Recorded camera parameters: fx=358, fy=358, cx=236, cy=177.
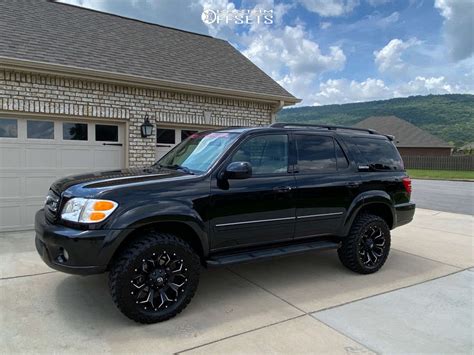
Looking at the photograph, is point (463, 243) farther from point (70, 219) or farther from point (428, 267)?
point (70, 219)

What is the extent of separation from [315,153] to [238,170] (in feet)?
4.63

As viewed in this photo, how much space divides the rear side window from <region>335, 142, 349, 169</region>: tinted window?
36cm

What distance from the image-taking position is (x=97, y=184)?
138 inches

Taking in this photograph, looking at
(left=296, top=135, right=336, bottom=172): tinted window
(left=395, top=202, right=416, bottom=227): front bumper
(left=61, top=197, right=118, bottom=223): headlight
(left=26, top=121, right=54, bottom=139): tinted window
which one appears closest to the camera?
(left=61, top=197, right=118, bottom=223): headlight

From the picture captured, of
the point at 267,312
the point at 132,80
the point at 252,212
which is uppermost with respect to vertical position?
the point at 132,80

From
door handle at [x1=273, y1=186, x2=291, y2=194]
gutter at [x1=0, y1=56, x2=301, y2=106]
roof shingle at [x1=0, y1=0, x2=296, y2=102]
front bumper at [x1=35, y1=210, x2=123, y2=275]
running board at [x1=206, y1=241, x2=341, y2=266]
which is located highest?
roof shingle at [x1=0, y1=0, x2=296, y2=102]

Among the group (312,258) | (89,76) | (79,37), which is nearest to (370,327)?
(312,258)

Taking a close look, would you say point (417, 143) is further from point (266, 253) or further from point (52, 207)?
point (52, 207)

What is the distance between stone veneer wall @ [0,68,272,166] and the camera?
6684mm

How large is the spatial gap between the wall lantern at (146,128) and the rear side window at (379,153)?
15.3 ft


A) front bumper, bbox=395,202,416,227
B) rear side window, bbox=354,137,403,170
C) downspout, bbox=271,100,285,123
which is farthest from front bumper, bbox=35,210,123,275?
downspout, bbox=271,100,285,123

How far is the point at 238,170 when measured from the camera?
3703mm

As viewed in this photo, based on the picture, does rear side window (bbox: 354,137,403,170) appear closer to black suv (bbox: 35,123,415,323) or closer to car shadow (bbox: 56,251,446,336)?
black suv (bbox: 35,123,415,323)

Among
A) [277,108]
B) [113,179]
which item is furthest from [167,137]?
[113,179]
